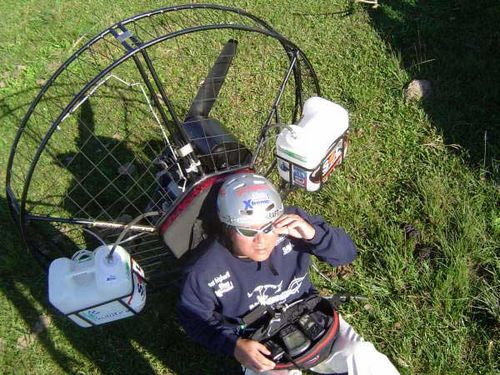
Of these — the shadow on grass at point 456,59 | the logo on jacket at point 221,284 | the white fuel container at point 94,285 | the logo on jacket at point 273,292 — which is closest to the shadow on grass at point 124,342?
the white fuel container at point 94,285

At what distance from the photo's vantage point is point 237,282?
2807 mm

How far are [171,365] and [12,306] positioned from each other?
4.29 ft

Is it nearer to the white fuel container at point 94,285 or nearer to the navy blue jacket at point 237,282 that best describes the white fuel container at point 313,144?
the navy blue jacket at point 237,282

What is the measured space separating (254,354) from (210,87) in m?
2.04

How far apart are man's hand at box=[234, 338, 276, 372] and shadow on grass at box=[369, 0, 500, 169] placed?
2.25 meters

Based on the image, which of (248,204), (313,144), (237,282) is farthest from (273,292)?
(313,144)

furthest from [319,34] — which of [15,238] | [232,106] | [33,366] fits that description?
[33,366]

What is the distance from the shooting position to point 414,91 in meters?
4.52

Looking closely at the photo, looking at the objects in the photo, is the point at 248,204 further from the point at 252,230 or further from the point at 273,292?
the point at 273,292

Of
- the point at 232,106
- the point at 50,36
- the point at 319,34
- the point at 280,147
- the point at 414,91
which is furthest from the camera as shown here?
the point at 50,36

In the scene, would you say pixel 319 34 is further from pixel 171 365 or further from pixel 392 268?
pixel 171 365

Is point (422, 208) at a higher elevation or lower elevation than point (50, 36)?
lower

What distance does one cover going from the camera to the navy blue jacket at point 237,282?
275 centimetres

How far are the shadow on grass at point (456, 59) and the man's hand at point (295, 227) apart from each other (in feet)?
5.78
